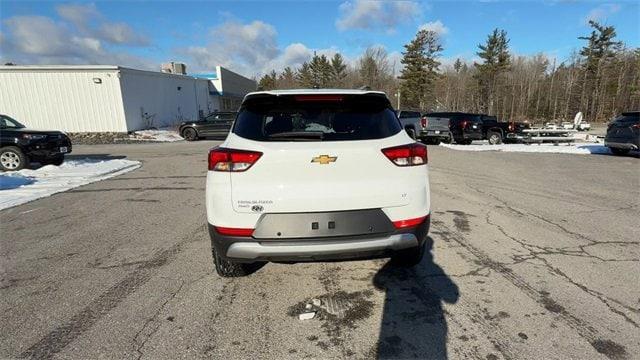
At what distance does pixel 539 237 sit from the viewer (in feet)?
15.9

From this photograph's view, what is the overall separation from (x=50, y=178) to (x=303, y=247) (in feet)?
30.6

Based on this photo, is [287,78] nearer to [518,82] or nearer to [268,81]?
[268,81]

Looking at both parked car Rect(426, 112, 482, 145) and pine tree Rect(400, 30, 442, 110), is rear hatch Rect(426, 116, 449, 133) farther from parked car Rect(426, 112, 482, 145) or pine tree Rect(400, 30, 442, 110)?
pine tree Rect(400, 30, 442, 110)

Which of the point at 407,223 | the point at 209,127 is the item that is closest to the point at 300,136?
the point at 407,223

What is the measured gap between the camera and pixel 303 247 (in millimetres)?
2852

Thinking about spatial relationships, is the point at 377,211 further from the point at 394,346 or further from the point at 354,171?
the point at 394,346

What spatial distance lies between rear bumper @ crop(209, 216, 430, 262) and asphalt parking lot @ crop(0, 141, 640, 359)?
1.63 feet

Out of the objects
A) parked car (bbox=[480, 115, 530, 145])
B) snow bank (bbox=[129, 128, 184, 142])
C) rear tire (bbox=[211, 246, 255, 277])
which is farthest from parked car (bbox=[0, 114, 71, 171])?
parked car (bbox=[480, 115, 530, 145])

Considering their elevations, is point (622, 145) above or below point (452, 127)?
below

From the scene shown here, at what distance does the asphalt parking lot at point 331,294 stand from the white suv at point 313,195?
0.54 metres

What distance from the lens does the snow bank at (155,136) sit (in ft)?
72.2

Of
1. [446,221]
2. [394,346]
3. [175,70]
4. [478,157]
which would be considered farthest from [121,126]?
[394,346]

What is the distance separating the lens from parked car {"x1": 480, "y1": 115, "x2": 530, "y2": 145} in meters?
19.3

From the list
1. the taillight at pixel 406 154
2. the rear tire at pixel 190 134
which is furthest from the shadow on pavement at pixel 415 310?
the rear tire at pixel 190 134
